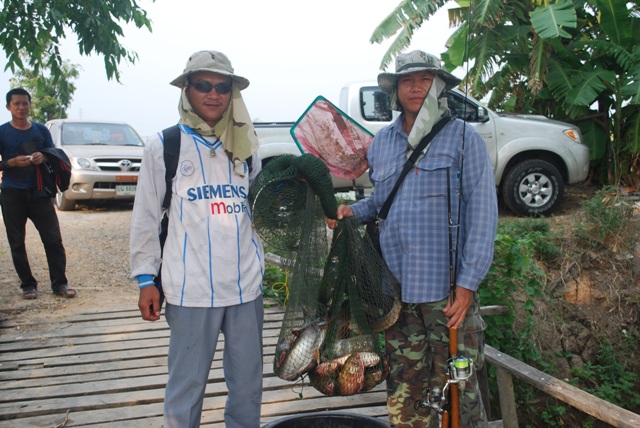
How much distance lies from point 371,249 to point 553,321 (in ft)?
16.1

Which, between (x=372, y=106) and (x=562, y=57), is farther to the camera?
(x=562, y=57)

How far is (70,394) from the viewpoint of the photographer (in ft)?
13.2

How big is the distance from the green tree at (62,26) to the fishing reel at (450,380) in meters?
4.50

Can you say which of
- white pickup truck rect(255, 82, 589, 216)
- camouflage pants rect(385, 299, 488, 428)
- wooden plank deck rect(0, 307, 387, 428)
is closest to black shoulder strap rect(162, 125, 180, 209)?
camouflage pants rect(385, 299, 488, 428)

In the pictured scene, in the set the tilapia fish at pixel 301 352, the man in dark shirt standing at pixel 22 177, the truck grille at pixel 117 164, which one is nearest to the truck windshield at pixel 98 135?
the truck grille at pixel 117 164

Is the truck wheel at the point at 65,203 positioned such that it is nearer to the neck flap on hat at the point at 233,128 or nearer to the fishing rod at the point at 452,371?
the neck flap on hat at the point at 233,128

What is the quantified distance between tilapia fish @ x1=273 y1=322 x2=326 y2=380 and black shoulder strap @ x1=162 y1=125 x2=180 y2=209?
2.66 feet

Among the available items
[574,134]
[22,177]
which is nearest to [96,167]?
[22,177]

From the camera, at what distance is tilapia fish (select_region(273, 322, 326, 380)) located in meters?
2.66

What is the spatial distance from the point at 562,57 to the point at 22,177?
25.4 feet

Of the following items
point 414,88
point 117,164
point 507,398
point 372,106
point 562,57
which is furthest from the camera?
point 117,164

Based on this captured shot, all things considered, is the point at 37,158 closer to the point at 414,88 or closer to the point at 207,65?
the point at 207,65

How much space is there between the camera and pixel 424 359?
2.81m

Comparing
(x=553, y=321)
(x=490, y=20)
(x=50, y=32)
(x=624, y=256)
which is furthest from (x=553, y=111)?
(x=50, y=32)
